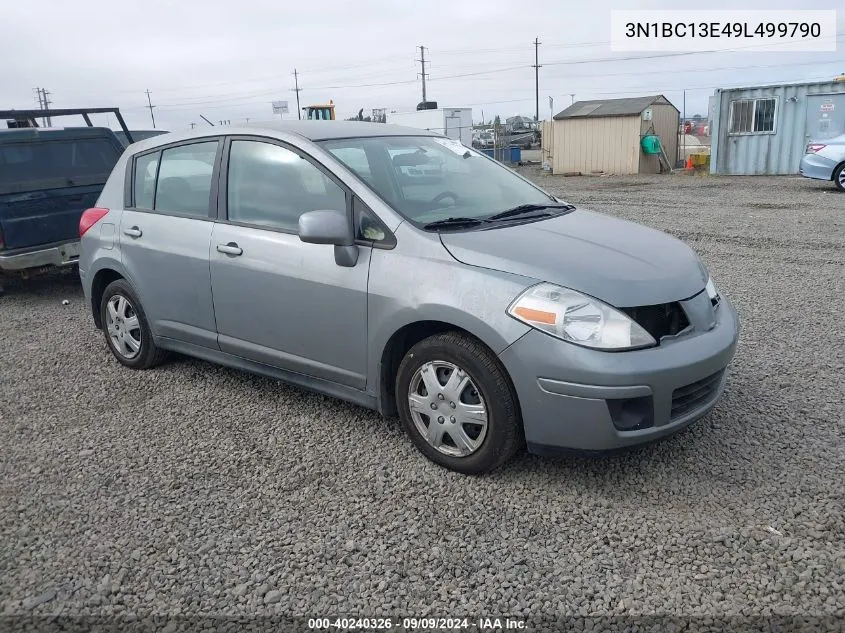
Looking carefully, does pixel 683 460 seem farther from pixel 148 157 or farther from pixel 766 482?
pixel 148 157

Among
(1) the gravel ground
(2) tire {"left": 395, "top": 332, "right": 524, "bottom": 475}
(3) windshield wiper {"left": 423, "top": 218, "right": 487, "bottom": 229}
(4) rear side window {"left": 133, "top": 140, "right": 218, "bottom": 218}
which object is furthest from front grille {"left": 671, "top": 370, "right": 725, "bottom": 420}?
(4) rear side window {"left": 133, "top": 140, "right": 218, "bottom": 218}

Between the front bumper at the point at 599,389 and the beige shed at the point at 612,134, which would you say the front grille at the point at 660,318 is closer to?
the front bumper at the point at 599,389

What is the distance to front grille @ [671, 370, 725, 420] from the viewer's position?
123 inches

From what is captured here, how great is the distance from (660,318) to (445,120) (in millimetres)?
31094

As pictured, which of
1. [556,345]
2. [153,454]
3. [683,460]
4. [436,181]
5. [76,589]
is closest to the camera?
[76,589]

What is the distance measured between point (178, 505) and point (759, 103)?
2070cm

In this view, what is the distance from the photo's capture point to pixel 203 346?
445cm

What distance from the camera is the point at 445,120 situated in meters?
32.9

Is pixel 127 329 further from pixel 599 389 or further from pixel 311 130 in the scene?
pixel 599 389

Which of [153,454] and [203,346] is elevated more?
[203,346]

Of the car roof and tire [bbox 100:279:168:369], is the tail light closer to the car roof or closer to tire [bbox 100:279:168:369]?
tire [bbox 100:279:168:369]

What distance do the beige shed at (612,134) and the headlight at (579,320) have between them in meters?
22.7

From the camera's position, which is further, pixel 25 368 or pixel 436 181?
pixel 25 368

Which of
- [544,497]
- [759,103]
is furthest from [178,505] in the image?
[759,103]
